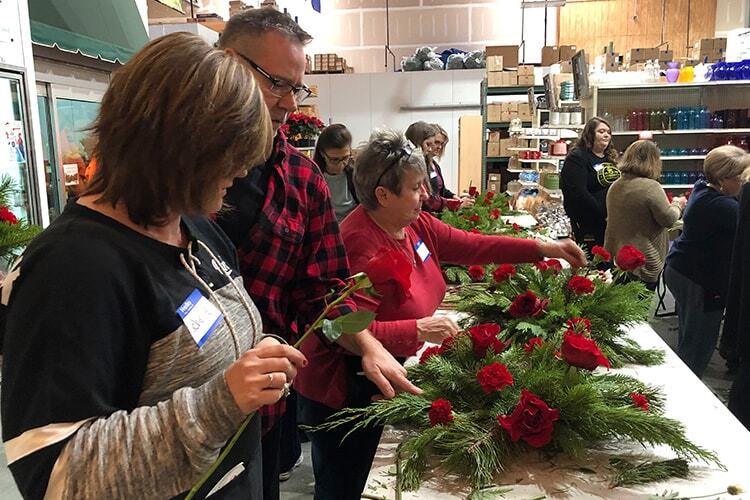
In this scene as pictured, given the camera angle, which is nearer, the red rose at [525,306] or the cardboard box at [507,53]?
the red rose at [525,306]

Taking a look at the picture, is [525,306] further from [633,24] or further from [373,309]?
[633,24]

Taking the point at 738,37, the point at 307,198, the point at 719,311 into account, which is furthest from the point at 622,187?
the point at 738,37

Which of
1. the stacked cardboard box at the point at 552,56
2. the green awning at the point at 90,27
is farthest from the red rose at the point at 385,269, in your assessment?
the stacked cardboard box at the point at 552,56

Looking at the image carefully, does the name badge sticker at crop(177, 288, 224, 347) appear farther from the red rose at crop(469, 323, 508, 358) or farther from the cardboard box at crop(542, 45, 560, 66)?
the cardboard box at crop(542, 45, 560, 66)

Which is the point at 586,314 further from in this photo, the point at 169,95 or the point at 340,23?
the point at 340,23

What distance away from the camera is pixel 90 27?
14.6 ft

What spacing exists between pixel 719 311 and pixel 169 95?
3740 millimetres

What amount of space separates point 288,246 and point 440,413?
1.78 feet

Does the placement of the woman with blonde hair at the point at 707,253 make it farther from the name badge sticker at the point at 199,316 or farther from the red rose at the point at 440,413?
the name badge sticker at the point at 199,316

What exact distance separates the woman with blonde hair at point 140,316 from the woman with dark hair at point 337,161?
3197 millimetres

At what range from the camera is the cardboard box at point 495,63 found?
831cm

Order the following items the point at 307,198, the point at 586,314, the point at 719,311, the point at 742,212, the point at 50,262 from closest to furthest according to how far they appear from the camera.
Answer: the point at 50,262 < the point at 307,198 < the point at 586,314 < the point at 742,212 < the point at 719,311

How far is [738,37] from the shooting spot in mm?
7441

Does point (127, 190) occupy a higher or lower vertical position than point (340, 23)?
lower
